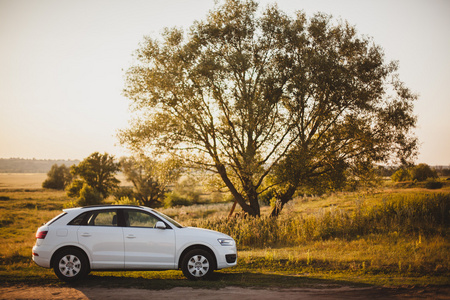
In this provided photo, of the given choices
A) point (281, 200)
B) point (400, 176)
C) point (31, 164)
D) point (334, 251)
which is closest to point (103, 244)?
point (334, 251)

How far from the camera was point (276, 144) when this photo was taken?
19844 mm

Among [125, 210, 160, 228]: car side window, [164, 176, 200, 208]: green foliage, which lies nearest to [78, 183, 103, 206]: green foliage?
[164, 176, 200, 208]: green foliage

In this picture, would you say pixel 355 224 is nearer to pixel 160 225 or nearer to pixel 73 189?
pixel 160 225

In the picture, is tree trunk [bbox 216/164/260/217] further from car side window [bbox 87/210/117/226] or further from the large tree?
car side window [bbox 87/210/117/226]

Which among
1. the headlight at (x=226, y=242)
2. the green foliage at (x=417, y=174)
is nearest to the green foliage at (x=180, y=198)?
the green foliage at (x=417, y=174)

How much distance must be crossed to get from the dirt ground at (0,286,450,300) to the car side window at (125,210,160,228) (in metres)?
1.56

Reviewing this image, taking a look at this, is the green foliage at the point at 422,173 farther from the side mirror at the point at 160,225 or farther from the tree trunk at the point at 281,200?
the side mirror at the point at 160,225

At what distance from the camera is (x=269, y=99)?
19578mm

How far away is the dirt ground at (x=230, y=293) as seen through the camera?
22.4ft

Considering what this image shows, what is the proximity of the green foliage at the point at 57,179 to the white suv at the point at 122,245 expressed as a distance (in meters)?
71.2

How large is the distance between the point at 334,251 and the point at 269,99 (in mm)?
10017

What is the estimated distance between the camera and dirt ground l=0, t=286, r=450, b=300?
6829mm

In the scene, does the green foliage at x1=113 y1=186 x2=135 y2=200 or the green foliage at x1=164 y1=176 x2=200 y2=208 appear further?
the green foliage at x1=164 y1=176 x2=200 y2=208

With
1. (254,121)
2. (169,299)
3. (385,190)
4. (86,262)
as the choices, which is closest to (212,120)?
(254,121)
